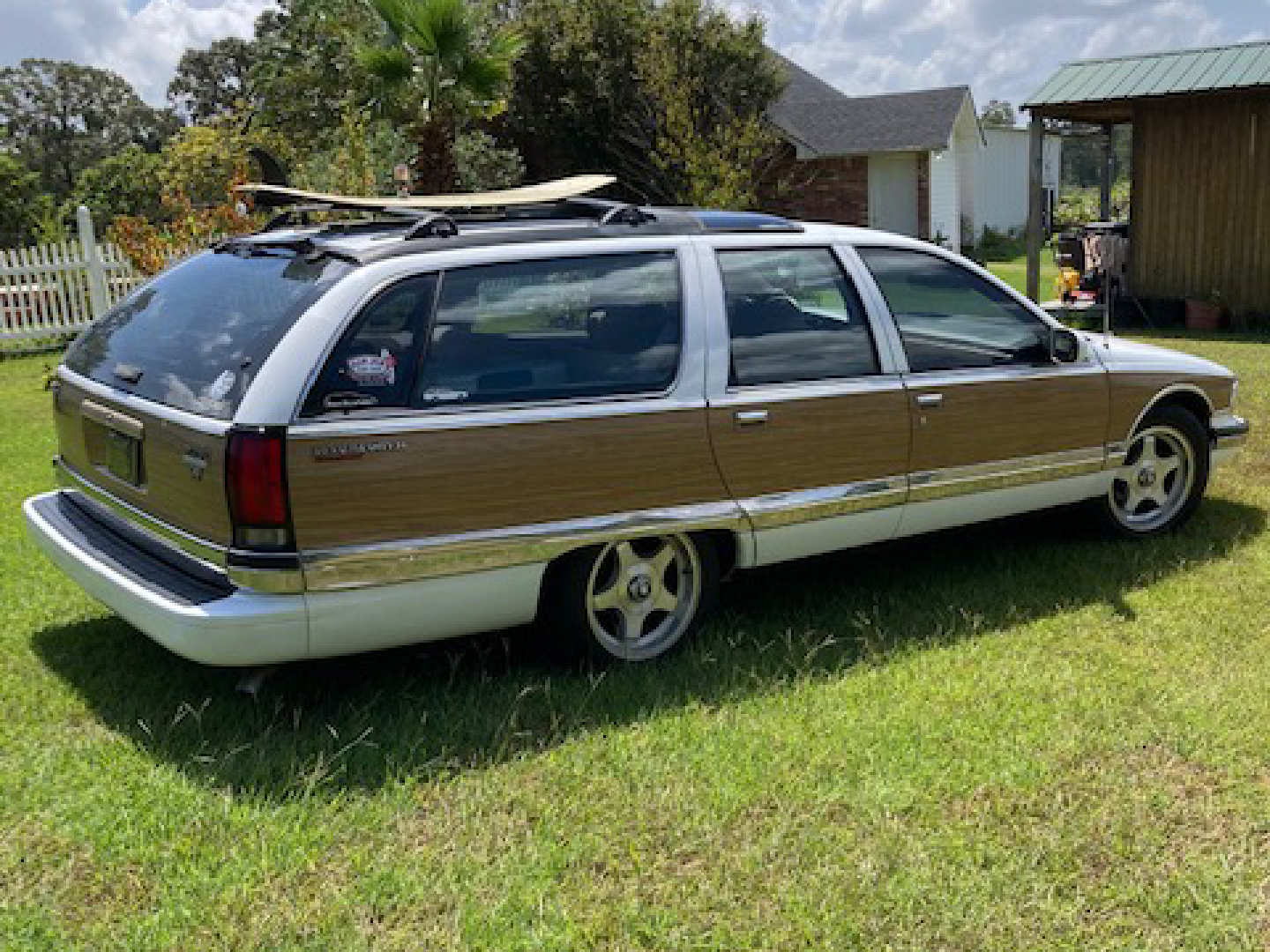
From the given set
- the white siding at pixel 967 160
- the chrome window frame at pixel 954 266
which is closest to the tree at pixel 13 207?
the white siding at pixel 967 160

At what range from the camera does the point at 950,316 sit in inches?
210

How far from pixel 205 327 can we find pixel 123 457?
531 mm

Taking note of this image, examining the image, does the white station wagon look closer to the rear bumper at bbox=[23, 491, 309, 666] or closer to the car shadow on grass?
the rear bumper at bbox=[23, 491, 309, 666]

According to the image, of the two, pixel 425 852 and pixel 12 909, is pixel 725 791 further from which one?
pixel 12 909

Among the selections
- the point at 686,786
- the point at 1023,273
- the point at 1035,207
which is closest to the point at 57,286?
the point at 1035,207

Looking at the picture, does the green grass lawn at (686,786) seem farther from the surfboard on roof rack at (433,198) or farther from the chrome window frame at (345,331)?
the surfboard on roof rack at (433,198)

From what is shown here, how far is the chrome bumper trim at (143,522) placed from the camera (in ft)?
12.3

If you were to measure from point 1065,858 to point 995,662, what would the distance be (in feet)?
4.27

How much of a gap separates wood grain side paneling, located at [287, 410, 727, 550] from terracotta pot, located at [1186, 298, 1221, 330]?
1201 centimetres

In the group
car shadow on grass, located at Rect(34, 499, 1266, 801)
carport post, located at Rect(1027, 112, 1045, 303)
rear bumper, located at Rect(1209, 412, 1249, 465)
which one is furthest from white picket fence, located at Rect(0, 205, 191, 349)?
→ rear bumper, located at Rect(1209, 412, 1249, 465)

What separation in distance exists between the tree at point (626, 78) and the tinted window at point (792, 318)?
713 inches

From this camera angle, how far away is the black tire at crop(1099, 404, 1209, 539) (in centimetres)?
590

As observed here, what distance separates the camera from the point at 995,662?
4.53 m

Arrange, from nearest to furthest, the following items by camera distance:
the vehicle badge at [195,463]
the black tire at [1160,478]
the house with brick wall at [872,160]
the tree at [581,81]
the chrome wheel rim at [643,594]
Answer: the vehicle badge at [195,463]
the chrome wheel rim at [643,594]
the black tire at [1160,478]
the tree at [581,81]
the house with brick wall at [872,160]
